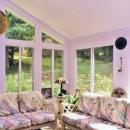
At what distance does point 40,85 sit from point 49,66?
63 centimetres

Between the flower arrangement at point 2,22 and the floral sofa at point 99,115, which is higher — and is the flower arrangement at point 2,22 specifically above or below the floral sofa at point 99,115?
above

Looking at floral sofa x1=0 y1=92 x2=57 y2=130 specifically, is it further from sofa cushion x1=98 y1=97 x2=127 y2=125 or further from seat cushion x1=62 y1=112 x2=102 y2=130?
sofa cushion x1=98 y1=97 x2=127 y2=125

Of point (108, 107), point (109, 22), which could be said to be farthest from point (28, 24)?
point (108, 107)

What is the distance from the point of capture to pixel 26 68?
232 inches

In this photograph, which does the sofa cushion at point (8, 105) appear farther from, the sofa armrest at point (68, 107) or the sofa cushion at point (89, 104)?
the sofa cushion at point (89, 104)

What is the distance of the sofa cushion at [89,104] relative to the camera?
4.65 meters

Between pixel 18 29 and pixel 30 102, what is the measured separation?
6.54 feet

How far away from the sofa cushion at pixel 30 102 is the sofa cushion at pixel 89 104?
92 centimetres

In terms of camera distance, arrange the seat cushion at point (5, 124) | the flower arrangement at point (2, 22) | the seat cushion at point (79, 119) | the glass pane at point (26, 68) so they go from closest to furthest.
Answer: the seat cushion at point (5, 124), the seat cushion at point (79, 119), the flower arrangement at point (2, 22), the glass pane at point (26, 68)

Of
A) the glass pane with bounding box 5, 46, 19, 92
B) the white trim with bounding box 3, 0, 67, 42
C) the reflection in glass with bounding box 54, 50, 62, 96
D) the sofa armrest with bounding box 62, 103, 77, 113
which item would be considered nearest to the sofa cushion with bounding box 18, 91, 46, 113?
the sofa armrest with bounding box 62, 103, 77, 113

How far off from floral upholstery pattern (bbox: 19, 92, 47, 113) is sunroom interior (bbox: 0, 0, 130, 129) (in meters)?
0.69

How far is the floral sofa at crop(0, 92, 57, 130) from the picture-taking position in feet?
13.9

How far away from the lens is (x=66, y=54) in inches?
264

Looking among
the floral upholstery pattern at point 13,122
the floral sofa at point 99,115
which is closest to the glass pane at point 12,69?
the floral upholstery pattern at point 13,122
